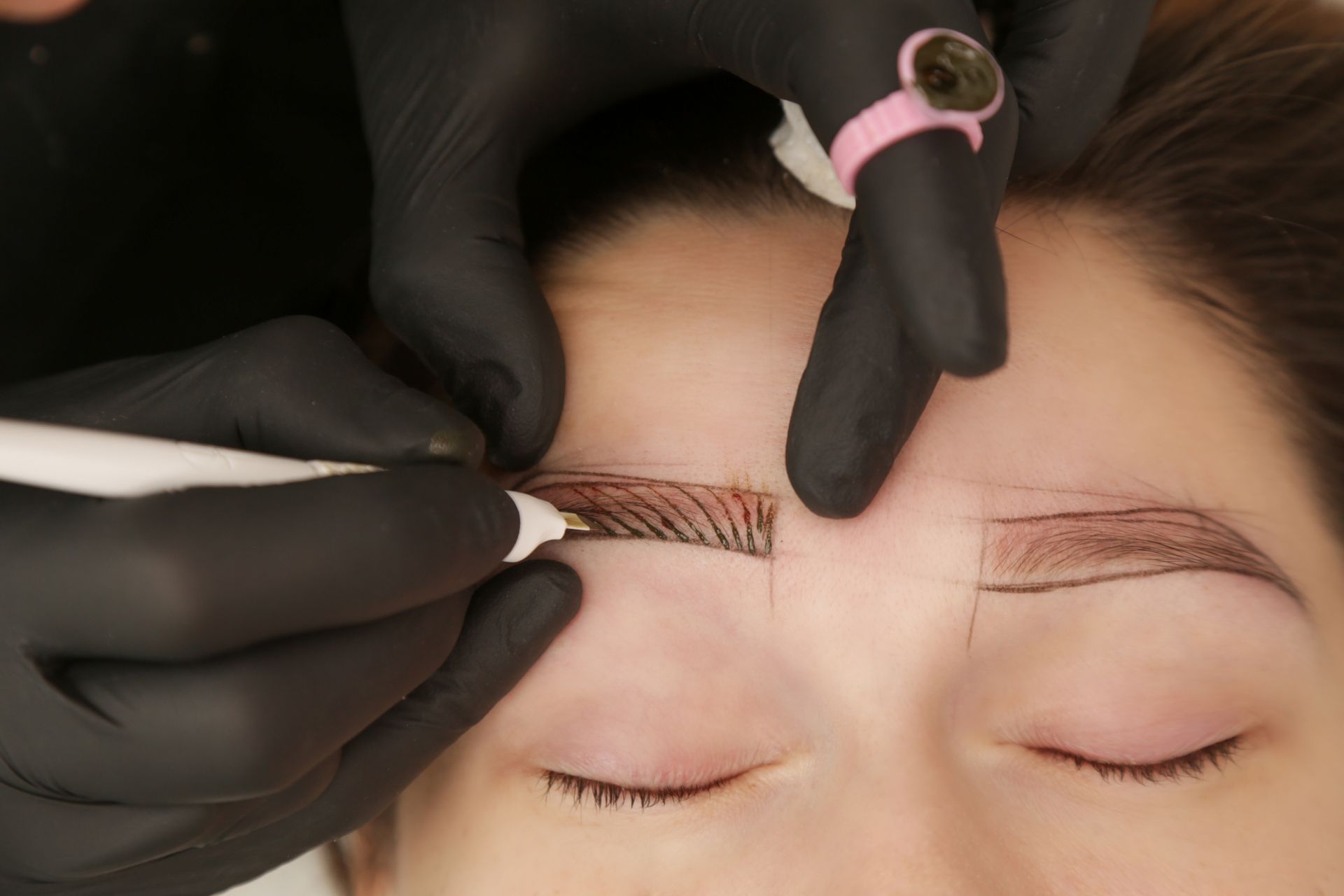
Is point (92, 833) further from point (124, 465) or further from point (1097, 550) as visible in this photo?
point (1097, 550)

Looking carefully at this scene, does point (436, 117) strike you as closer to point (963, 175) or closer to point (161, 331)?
point (963, 175)

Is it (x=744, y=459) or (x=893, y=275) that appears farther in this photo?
(x=744, y=459)

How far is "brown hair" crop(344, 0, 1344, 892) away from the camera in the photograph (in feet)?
3.65

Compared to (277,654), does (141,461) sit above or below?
above

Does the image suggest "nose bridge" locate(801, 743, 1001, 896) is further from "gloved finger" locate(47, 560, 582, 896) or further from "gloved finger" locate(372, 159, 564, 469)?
"gloved finger" locate(372, 159, 564, 469)

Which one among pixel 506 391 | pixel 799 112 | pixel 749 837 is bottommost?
pixel 749 837

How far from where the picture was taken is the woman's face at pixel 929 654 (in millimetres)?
893

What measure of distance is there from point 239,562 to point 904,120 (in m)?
0.59

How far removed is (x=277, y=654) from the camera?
0.81 meters

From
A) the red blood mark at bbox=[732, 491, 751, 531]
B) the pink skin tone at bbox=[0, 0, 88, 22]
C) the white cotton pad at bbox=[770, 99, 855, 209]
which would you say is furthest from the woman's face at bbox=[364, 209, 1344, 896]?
the pink skin tone at bbox=[0, 0, 88, 22]

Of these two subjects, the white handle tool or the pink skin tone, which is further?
the pink skin tone

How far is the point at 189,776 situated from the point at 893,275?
650 mm

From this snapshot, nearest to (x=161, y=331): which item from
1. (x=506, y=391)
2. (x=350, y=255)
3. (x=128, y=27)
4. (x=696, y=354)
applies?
(x=350, y=255)

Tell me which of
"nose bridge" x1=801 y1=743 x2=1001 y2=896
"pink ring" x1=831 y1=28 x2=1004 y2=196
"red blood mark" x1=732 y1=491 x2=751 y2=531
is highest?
"pink ring" x1=831 y1=28 x2=1004 y2=196
